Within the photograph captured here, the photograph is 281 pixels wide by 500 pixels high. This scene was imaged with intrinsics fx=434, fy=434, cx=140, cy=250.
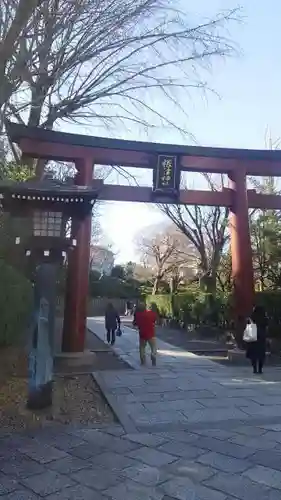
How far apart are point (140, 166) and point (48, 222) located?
20.0ft

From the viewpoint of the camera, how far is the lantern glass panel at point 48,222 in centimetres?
724

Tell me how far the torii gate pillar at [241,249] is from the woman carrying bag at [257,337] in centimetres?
222

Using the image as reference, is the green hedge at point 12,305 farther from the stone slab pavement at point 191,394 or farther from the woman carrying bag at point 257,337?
the woman carrying bag at point 257,337

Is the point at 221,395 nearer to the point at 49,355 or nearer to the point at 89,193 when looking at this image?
the point at 49,355

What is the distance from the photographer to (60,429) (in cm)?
582

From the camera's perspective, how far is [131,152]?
1246 cm

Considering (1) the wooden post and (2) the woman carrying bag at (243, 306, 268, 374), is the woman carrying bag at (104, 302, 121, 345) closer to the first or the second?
(1) the wooden post

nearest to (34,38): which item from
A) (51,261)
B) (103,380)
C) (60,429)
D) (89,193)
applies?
(89,193)

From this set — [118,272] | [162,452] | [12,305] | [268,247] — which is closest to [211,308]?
[268,247]

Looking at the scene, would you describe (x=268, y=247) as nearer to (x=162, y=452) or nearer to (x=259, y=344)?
(x=259, y=344)

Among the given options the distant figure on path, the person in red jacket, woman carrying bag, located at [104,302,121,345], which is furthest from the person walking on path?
the distant figure on path

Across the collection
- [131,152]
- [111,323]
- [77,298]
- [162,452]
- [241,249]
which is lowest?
[162,452]

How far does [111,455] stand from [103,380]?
167 inches

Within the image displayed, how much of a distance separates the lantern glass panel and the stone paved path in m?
2.99
